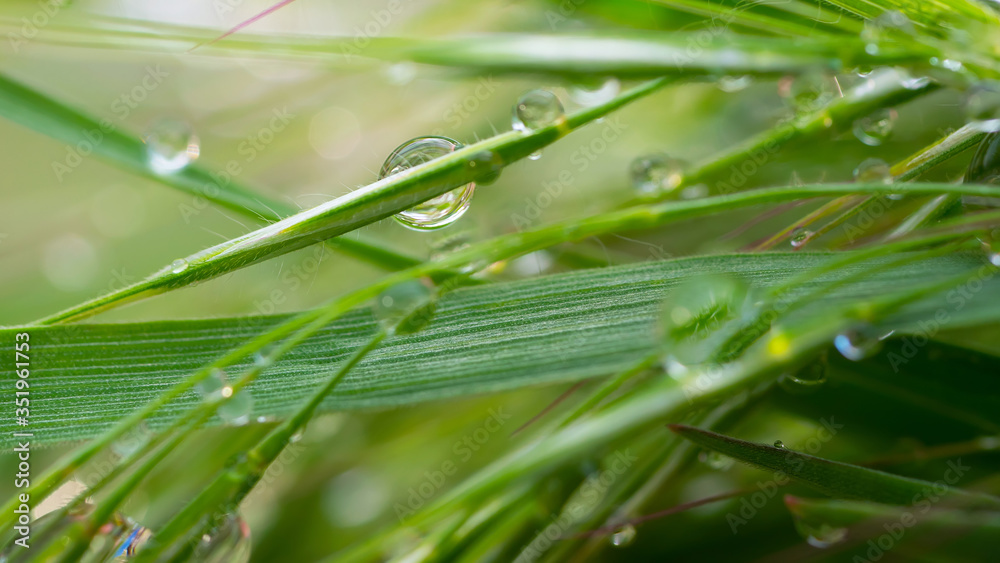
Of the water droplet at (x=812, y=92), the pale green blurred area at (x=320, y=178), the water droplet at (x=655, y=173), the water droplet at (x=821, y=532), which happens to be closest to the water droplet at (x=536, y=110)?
the pale green blurred area at (x=320, y=178)

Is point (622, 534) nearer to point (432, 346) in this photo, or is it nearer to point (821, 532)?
point (821, 532)

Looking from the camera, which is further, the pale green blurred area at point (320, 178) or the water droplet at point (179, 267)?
the pale green blurred area at point (320, 178)

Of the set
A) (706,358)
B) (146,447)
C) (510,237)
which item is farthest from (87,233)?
(706,358)

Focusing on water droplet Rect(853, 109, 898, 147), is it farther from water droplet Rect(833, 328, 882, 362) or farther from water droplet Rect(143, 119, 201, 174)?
water droplet Rect(143, 119, 201, 174)

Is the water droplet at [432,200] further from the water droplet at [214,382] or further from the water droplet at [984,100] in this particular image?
the water droplet at [984,100]

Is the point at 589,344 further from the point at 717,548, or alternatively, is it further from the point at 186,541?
the point at 717,548

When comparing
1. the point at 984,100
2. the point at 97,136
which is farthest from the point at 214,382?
the point at 984,100
